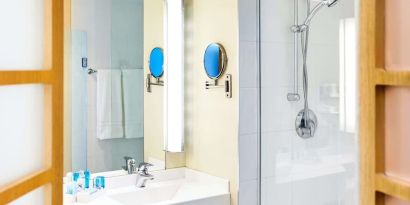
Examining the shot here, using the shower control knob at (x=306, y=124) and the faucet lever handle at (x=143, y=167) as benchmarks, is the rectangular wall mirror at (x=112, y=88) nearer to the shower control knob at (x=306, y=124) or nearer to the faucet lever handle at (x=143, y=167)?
the faucet lever handle at (x=143, y=167)

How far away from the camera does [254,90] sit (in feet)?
7.84

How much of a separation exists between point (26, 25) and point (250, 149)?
170cm

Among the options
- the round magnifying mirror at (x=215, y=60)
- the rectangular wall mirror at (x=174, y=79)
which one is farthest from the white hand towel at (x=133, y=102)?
the round magnifying mirror at (x=215, y=60)

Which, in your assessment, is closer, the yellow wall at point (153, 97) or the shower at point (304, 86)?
the shower at point (304, 86)

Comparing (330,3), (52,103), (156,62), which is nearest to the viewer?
(52,103)

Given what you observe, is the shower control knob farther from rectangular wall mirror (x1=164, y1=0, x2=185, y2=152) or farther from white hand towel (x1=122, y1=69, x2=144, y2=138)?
white hand towel (x1=122, y1=69, x2=144, y2=138)

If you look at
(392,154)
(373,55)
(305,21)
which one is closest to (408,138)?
(392,154)

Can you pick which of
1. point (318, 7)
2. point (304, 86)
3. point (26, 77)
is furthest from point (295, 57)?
point (26, 77)

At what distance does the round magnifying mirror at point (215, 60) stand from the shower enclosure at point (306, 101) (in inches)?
8.7

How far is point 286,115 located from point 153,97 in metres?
0.83

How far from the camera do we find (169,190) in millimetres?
2490

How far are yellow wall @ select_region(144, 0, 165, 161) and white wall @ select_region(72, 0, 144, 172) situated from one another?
0.14 feet

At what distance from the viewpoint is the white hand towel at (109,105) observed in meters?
2.39

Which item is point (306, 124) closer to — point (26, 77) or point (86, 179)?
point (86, 179)
